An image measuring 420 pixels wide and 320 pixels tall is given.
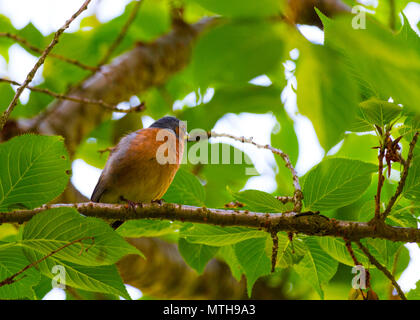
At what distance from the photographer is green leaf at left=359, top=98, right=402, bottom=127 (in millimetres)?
1320

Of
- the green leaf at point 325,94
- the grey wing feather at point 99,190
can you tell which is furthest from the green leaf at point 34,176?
the grey wing feather at point 99,190

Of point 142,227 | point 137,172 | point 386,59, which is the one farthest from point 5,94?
point 386,59

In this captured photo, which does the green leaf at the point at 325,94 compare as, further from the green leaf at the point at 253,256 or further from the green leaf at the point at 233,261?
the green leaf at the point at 233,261

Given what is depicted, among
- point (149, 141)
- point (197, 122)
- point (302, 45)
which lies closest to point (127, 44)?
point (149, 141)

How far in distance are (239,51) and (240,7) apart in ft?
0.21

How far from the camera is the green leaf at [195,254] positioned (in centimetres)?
228

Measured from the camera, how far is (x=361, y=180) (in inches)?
67.4

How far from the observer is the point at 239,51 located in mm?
660

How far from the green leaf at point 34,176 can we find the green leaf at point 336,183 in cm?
94

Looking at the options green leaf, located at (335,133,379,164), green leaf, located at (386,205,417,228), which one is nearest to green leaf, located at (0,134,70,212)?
green leaf, located at (386,205,417,228)

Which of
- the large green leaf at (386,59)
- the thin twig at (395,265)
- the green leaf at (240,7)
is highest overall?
the green leaf at (240,7)

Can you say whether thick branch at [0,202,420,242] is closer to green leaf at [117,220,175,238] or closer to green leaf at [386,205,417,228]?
green leaf at [386,205,417,228]

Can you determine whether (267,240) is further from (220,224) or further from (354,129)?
(354,129)

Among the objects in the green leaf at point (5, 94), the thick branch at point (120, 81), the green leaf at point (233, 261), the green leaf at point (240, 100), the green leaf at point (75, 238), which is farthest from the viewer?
the thick branch at point (120, 81)
